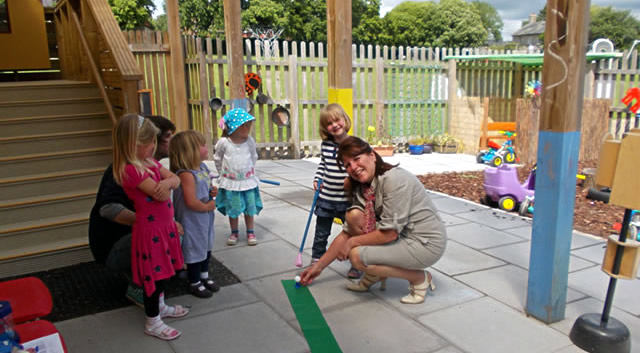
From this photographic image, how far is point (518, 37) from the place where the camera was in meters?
117

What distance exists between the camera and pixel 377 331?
3.12m

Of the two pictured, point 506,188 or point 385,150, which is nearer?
point 506,188

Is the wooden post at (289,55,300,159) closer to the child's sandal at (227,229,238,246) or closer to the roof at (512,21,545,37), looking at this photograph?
the child's sandal at (227,229,238,246)

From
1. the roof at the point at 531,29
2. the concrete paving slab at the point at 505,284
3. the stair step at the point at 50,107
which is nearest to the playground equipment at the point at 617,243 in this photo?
the concrete paving slab at the point at 505,284

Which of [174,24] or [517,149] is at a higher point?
[174,24]

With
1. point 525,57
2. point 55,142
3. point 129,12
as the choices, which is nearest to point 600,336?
point 55,142

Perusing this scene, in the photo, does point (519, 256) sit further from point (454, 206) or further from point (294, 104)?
point (294, 104)

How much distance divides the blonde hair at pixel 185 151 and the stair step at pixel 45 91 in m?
3.58

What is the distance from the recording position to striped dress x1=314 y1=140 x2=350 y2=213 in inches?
157

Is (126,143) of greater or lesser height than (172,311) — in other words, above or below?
above

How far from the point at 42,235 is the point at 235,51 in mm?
5274

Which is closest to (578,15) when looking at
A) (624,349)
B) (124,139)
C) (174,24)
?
(624,349)

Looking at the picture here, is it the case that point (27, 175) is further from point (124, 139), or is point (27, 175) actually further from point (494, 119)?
point (494, 119)

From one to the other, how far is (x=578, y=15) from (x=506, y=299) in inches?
77.7
